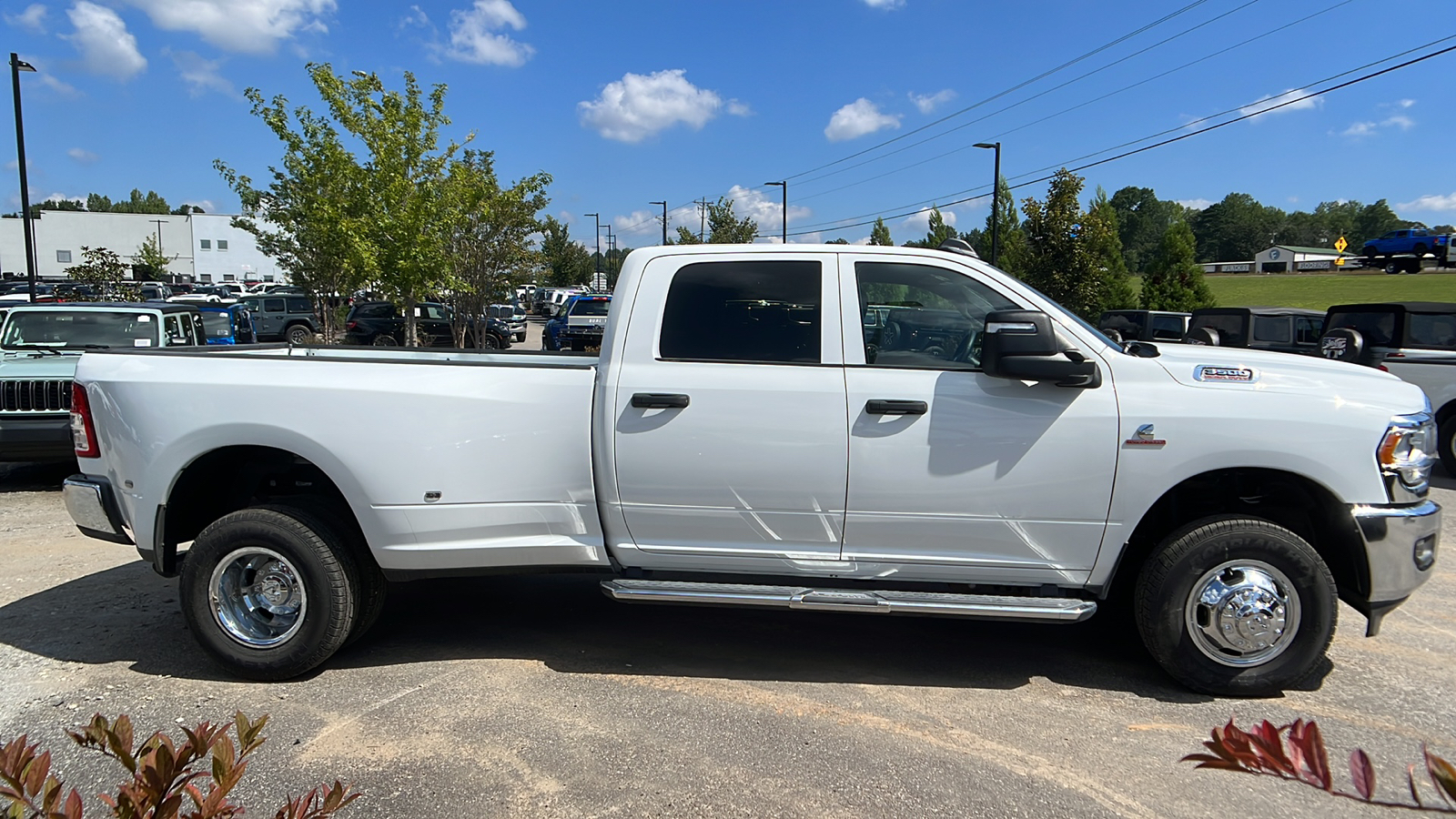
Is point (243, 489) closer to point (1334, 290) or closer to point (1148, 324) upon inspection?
point (1148, 324)

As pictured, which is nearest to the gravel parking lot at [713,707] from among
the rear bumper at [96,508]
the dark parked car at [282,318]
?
the rear bumper at [96,508]

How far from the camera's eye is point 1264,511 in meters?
4.26

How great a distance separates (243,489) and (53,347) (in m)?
6.06

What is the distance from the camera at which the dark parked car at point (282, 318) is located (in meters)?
31.5

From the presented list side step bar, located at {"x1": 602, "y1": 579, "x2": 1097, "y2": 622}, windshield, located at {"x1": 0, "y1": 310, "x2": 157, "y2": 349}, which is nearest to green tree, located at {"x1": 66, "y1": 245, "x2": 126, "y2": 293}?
windshield, located at {"x1": 0, "y1": 310, "x2": 157, "y2": 349}

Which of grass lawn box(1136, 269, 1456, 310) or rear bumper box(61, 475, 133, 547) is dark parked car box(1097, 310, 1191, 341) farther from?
grass lawn box(1136, 269, 1456, 310)

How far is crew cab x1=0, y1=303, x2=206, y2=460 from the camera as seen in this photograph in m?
8.08

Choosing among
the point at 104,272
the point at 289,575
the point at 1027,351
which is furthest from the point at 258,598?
the point at 104,272

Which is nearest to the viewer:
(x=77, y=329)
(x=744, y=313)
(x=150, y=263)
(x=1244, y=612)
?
(x=1244, y=612)

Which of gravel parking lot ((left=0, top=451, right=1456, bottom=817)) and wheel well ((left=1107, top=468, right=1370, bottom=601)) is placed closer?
gravel parking lot ((left=0, top=451, right=1456, bottom=817))

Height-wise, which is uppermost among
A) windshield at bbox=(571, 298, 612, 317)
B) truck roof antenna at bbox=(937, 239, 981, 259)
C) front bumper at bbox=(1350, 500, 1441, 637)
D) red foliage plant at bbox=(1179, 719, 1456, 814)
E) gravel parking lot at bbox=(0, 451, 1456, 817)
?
windshield at bbox=(571, 298, 612, 317)

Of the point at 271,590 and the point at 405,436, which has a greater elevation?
the point at 405,436

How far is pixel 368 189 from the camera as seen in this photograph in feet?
54.3

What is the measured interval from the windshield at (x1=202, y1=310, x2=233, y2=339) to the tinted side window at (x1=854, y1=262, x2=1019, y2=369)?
18.7m
